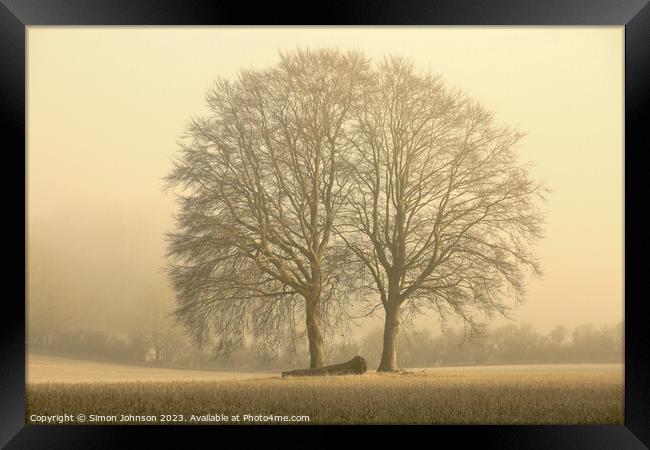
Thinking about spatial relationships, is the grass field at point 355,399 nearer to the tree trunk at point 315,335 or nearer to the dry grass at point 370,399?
the dry grass at point 370,399

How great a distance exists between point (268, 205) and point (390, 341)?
10.8 feet

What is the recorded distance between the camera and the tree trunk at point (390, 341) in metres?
14.1

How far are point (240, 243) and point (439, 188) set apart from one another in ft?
12.2

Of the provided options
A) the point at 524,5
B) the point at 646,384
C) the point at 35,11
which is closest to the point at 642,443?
the point at 646,384

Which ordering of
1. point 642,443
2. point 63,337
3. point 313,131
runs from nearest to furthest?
1. point 642,443
2. point 63,337
3. point 313,131

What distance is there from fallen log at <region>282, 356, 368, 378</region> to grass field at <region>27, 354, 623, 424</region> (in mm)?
274

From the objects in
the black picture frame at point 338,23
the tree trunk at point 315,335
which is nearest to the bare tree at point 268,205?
the tree trunk at point 315,335

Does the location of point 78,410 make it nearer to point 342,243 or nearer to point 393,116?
point 342,243

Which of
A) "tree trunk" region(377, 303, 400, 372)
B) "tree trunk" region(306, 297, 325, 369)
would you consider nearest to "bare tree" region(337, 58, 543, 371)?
"tree trunk" region(377, 303, 400, 372)

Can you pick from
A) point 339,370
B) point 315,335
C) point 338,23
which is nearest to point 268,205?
point 315,335

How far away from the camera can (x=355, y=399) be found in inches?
514

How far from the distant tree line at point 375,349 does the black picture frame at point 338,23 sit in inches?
58.2

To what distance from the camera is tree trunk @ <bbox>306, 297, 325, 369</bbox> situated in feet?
47.0

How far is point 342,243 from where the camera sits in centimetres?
1525
